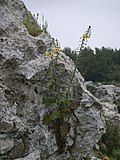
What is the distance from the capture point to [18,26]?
19.7 ft

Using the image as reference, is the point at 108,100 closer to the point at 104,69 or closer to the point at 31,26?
the point at 31,26

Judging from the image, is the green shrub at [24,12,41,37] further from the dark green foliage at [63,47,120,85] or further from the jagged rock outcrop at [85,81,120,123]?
the dark green foliage at [63,47,120,85]

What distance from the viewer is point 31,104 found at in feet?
18.1

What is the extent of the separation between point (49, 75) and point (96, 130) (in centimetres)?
117

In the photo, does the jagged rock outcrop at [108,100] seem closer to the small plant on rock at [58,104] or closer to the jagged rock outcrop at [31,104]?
the jagged rock outcrop at [31,104]

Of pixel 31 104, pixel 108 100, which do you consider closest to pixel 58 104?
pixel 31 104

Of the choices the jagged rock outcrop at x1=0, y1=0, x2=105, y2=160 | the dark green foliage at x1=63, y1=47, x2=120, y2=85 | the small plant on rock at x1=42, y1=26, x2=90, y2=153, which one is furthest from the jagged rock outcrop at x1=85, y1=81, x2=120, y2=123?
the dark green foliage at x1=63, y1=47, x2=120, y2=85

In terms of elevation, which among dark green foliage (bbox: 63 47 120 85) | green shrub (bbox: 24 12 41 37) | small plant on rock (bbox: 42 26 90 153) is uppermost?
dark green foliage (bbox: 63 47 120 85)

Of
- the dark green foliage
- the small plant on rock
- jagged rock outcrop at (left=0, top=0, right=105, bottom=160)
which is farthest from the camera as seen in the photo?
the dark green foliage

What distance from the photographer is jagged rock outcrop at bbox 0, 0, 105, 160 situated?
200 inches

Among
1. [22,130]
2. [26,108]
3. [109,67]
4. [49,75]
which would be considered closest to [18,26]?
[49,75]

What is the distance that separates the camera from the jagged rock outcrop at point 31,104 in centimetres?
508

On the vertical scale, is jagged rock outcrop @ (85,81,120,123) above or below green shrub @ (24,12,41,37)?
below

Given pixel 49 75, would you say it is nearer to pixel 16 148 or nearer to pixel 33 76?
pixel 33 76
